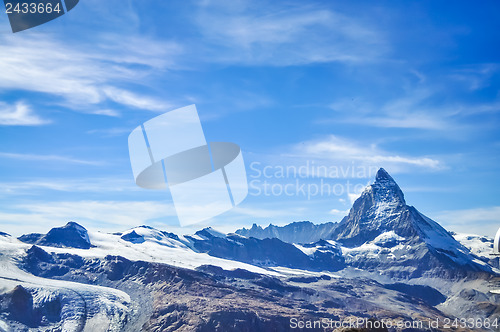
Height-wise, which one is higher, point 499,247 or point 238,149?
point 238,149

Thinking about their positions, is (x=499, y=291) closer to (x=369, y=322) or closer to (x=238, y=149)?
(x=369, y=322)

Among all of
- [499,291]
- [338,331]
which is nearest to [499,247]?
[499,291]

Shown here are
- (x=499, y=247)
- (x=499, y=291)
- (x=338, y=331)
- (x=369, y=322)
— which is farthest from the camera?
(x=499, y=247)

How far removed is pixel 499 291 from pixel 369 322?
3187cm

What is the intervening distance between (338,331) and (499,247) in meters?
70.4

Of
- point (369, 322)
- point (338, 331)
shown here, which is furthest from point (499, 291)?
point (338, 331)

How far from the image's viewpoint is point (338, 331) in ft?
217

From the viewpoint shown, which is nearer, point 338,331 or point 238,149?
point 338,331

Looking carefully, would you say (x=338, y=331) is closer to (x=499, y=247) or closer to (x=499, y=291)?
(x=499, y=291)

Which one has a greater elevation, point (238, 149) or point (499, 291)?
point (238, 149)

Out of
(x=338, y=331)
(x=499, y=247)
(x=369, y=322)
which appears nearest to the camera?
(x=338, y=331)

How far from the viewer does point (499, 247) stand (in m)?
121

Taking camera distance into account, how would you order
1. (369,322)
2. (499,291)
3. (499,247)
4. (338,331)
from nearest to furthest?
(338,331) → (369,322) → (499,291) → (499,247)

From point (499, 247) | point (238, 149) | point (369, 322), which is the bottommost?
point (369, 322)
